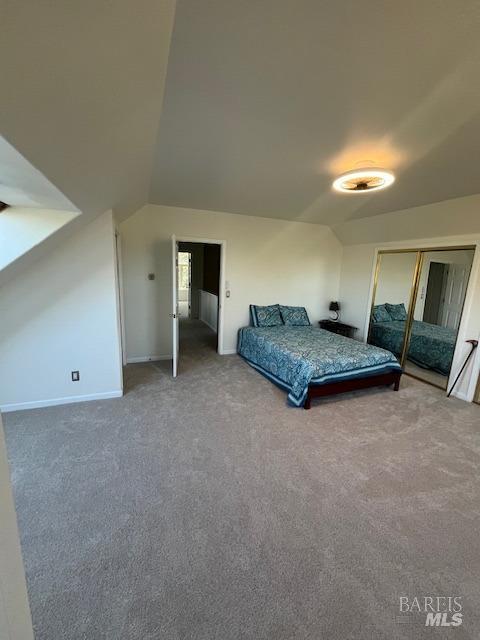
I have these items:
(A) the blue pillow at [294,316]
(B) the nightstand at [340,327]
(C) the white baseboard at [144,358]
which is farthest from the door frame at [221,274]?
(B) the nightstand at [340,327]

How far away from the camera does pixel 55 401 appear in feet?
9.41

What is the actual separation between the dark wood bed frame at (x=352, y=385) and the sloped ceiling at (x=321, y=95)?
89.3 inches

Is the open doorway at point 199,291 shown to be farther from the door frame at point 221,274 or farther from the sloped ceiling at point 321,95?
the sloped ceiling at point 321,95

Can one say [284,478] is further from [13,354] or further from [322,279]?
[322,279]

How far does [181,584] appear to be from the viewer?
4.25ft

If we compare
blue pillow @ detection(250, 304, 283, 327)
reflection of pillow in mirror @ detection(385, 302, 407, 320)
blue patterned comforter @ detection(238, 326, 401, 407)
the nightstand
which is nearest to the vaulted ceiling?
reflection of pillow in mirror @ detection(385, 302, 407, 320)

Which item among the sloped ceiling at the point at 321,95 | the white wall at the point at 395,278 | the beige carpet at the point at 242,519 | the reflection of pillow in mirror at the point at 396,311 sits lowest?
the beige carpet at the point at 242,519

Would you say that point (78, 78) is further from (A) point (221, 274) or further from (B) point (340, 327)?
(B) point (340, 327)

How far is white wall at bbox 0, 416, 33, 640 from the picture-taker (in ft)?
1.93

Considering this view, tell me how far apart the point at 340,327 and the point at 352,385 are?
6.23 ft

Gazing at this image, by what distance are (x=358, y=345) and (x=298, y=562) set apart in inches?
109

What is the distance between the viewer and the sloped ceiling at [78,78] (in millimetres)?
761

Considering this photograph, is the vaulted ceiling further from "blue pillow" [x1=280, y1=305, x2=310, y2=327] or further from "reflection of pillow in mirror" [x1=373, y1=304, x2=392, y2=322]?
"blue pillow" [x1=280, y1=305, x2=310, y2=327]

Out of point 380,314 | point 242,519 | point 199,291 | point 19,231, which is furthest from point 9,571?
point 199,291
